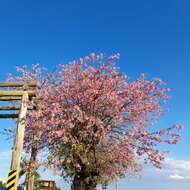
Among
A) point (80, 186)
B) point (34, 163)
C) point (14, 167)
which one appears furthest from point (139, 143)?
point (14, 167)

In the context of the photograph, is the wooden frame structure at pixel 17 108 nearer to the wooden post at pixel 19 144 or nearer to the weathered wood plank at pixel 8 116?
the wooden post at pixel 19 144

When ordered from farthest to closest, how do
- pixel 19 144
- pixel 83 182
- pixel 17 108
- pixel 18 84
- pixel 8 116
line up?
1. pixel 83 182
2. pixel 8 116
3. pixel 17 108
4. pixel 18 84
5. pixel 19 144

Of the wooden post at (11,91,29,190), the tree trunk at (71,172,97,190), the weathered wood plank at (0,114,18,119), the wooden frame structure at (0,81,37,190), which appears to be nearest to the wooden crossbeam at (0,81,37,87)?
the wooden frame structure at (0,81,37,190)

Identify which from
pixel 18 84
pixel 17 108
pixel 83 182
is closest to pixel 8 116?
pixel 17 108

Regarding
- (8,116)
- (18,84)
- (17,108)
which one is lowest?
(8,116)

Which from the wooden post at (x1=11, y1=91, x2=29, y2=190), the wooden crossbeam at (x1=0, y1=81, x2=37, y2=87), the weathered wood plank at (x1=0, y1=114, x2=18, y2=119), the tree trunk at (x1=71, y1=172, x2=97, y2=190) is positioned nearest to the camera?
the wooden post at (x1=11, y1=91, x2=29, y2=190)

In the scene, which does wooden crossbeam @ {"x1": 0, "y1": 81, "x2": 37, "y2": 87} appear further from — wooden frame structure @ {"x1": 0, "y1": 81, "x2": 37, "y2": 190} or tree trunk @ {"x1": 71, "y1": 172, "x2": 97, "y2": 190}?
tree trunk @ {"x1": 71, "y1": 172, "x2": 97, "y2": 190}

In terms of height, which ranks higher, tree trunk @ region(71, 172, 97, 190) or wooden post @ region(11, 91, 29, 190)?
wooden post @ region(11, 91, 29, 190)

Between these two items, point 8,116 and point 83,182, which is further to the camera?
point 83,182

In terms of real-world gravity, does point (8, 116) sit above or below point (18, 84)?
below

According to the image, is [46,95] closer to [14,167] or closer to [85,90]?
[85,90]

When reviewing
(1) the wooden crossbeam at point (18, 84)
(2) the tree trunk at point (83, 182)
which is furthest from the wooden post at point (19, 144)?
(2) the tree trunk at point (83, 182)

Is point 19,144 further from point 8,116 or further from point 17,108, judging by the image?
point 8,116

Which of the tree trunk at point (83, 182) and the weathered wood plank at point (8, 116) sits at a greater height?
the weathered wood plank at point (8, 116)
